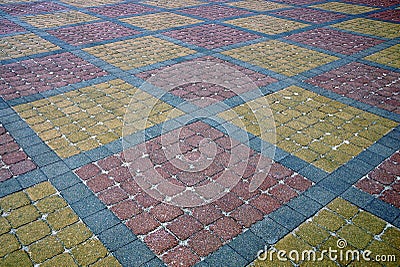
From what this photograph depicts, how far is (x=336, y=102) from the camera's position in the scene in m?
6.99

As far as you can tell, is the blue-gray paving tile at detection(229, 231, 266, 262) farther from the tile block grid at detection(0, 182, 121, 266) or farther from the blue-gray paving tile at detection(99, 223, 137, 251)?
the tile block grid at detection(0, 182, 121, 266)

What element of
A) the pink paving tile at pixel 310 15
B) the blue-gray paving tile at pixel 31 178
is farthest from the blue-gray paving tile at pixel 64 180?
the pink paving tile at pixel 310 15

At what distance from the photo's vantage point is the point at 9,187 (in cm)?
475

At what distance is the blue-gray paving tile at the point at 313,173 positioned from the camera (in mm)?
4973

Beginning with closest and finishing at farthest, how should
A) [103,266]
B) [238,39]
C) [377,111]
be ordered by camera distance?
[103,266] < [377,111] < [238,39]

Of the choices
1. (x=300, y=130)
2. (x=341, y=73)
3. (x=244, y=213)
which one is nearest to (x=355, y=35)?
(x=341, y=73)

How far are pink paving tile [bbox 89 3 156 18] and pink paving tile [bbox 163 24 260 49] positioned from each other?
3.03 meters

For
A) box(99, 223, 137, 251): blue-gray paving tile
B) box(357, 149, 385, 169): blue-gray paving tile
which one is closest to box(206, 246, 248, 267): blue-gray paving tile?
box(99, 223, 137, 251): blue-gray paving tile

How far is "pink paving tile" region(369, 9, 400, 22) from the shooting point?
13.1 m

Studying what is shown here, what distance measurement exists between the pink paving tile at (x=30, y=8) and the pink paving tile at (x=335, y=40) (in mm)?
8904

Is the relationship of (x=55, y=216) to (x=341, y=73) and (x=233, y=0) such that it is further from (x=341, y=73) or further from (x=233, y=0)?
(x=233, y=0)

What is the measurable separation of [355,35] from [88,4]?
10.0 meters

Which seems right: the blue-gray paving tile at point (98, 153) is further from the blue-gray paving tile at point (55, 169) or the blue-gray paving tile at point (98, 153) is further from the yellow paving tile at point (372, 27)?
the yellow paving tile at point (372, 27)

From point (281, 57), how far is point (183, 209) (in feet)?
19.5
